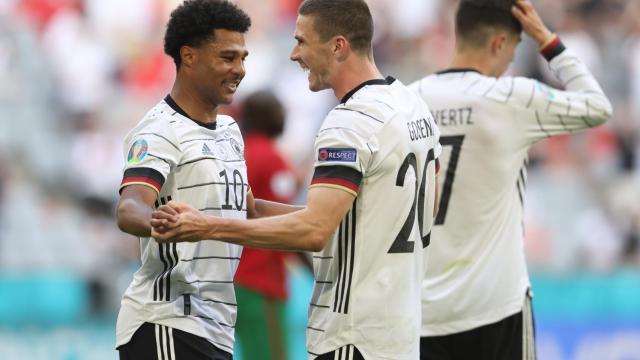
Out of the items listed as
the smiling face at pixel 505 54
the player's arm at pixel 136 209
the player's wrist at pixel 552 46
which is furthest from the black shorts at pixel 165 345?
the player's wrist at pixel 552 46

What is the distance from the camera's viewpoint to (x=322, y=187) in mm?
4680

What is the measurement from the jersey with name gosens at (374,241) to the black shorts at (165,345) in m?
0.48

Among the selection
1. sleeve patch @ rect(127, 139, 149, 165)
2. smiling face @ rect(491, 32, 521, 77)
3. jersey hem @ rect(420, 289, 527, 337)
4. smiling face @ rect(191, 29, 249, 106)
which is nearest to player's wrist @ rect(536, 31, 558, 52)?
smiling face @ rect(491, 32, 521, 77)

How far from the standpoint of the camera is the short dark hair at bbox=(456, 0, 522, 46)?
20.8ft

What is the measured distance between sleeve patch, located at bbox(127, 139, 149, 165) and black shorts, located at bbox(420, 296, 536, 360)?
77.8 inches

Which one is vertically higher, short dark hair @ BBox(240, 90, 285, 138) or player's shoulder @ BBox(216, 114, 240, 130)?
short dark hair @ BBox(240, 90, 285, 138)

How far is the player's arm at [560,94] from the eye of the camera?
620 centimetres

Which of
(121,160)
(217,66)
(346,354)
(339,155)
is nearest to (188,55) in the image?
(217,66)

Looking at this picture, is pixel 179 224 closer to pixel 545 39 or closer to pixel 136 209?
pixel 136 209

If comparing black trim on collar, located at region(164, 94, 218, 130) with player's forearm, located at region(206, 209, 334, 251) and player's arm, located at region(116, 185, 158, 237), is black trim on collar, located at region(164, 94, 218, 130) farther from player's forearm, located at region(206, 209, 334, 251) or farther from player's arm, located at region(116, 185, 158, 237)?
player's forearm, located at region(206, 209, 334, 251)

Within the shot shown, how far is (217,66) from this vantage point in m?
5.17

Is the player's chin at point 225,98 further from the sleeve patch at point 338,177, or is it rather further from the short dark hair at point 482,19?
the short dark hair at point 482,19

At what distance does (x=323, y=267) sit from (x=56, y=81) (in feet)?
31.4

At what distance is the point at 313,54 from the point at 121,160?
8.66 metres
